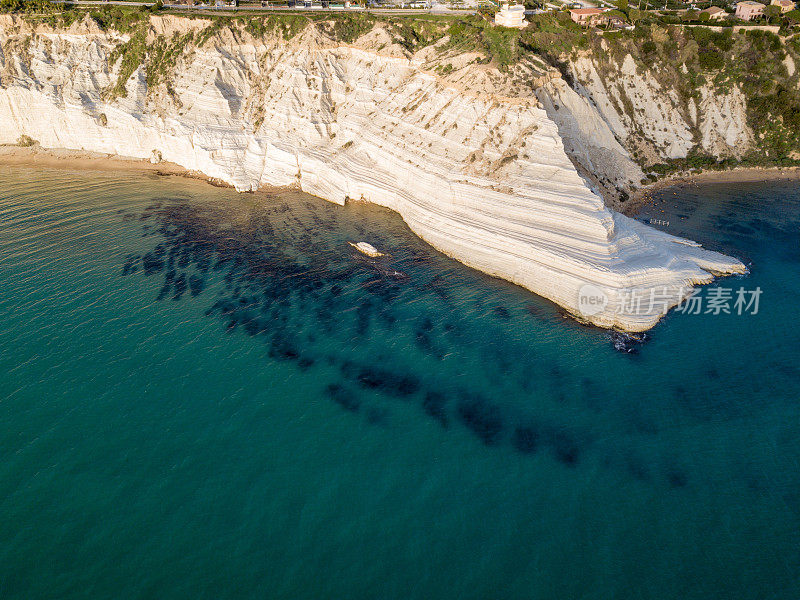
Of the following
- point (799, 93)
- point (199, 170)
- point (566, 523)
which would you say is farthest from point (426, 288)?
point (799, 93)

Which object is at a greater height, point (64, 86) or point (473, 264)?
point (64, 86)

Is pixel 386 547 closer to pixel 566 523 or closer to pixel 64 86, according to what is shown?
pixel 566 523

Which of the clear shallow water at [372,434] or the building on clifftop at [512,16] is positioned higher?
the building on clifftop at [512,16]

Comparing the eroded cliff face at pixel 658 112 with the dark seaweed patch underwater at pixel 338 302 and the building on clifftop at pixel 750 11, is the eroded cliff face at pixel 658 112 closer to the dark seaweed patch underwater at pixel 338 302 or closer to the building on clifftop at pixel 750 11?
the building on clifftop at pixel 750 11

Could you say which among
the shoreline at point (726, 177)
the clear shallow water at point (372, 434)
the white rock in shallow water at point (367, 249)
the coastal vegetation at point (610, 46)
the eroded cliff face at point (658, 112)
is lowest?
the clear shallow water at point (372, 434)

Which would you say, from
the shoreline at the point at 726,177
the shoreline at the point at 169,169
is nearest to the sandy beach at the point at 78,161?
the shoreline at the point at 169,169

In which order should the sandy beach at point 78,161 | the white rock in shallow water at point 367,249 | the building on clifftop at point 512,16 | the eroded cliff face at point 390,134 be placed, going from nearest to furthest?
the eroded cliff face at point 390,134
the white rock in shallow water at point 367,249
the building on clifftop at point 512,16
the sandy beach at point 78,161

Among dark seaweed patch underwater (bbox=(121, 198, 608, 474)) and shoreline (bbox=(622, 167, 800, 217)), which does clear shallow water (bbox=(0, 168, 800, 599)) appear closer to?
dark seaweed patch underwater (bbox=(121, 198, 608, 474))
